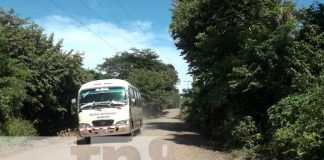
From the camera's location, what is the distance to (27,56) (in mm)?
23547

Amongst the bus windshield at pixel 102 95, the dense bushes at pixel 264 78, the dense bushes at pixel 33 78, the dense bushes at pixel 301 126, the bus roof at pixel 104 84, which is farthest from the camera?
the bus roof at pixel 104 84

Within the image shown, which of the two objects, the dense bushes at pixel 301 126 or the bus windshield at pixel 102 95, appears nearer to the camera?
the dense bushes at pixel 301 126

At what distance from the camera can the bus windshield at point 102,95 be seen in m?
20.7

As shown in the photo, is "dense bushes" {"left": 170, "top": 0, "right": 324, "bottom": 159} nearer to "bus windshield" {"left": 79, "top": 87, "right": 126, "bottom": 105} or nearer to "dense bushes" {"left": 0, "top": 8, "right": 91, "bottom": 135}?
"bus windshield" {"left": 79, "top": 87, "right": 126, "bottom": 105}

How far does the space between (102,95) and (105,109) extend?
96 cm

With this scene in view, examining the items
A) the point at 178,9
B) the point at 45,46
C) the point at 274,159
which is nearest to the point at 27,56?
the point at 45,46

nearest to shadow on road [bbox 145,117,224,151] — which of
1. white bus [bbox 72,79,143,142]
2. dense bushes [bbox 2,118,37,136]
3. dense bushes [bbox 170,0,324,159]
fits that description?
dense bushes [bbox 170,0,324,159]

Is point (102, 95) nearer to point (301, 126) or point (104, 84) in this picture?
point (104, 84)

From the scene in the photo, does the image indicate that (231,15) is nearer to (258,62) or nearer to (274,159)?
(258,62)

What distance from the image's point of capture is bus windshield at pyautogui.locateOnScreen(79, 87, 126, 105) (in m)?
20.7

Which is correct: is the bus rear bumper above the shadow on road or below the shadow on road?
above

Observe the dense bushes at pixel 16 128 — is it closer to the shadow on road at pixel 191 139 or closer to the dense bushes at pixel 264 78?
the shadow on road at pixel 191 139

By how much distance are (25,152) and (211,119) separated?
10065 millimetres

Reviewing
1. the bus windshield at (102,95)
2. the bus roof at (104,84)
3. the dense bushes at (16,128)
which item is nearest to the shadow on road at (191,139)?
the bus windshield at (102,95)
